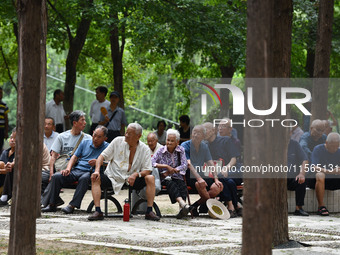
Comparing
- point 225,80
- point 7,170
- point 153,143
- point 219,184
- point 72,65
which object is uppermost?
point 225,80

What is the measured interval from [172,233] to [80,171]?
3468 mm

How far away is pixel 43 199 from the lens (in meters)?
14.5

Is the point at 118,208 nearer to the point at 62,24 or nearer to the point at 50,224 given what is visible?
the point at 50,224

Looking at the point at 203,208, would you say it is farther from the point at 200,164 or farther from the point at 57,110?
the point at 57,110

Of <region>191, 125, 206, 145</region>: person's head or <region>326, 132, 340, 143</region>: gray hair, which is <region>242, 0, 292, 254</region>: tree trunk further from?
<region>326, 132, 340, 143</region>: gray hair

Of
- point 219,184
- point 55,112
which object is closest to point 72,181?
point 219,184

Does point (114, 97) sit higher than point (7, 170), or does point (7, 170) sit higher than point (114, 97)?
point (114, 97)

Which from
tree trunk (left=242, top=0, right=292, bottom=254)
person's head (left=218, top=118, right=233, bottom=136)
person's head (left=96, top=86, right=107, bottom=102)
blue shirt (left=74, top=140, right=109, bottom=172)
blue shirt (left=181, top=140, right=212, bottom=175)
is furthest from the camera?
person's head (left=96, top=86, right=107, bottom=102)

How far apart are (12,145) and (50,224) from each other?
3.54 meters

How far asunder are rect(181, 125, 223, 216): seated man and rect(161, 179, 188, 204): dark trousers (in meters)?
0.30

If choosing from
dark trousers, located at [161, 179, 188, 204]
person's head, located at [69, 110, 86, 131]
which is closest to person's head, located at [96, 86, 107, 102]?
person's head, located at [69, 110, 86, 131]

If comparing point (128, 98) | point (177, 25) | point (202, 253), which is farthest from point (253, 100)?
point (128, 98)

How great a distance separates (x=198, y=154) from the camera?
48.9ft

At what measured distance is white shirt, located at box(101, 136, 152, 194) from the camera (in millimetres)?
13719
